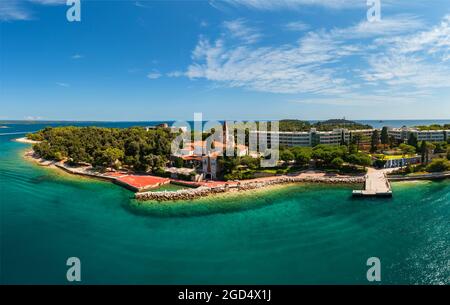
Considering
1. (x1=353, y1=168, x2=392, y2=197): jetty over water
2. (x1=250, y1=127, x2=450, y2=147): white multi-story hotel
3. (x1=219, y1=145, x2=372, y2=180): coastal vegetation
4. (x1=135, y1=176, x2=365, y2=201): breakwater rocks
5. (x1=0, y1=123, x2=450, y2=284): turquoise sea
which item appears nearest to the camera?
(x1=0, y1=123, x2=450, y2=284): turquoise sea

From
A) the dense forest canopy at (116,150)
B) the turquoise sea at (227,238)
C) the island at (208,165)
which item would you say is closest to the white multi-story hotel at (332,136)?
the island at (208,165)

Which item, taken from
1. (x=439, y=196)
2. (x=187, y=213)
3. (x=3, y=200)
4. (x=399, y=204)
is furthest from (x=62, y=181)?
(x=439, y=196)

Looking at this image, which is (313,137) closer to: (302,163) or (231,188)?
(302,163)


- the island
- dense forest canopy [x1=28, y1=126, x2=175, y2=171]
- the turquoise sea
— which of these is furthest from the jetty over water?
dense forest canopy [x1=28, y1=126, x2=175, y2=171]

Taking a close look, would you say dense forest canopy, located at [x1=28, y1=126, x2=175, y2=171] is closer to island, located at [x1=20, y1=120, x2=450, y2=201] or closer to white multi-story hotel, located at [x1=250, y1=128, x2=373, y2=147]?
island, located at [x1=20, y1=120, x2=450, y2=201]

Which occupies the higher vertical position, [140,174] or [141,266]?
[140,174]

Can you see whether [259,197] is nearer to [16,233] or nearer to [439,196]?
[439,196]

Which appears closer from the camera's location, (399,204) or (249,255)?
(249,255)

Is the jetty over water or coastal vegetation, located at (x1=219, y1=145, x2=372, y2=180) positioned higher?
coastal vegetation, located at (x1=219, y1=145, x2=372, y2=180)
